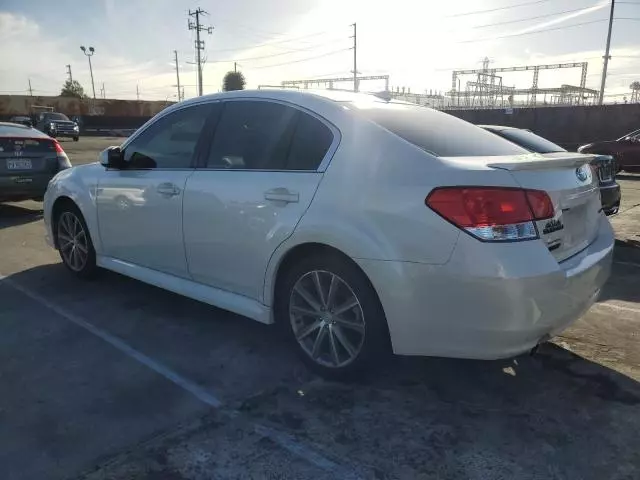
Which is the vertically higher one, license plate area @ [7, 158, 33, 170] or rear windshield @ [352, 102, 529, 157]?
rear windshield @ [352, 102, 529, 157]

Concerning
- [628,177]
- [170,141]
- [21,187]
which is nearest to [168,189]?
[170,141]

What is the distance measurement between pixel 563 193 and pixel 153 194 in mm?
2789

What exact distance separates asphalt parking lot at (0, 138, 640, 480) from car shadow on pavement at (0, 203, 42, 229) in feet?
14.5

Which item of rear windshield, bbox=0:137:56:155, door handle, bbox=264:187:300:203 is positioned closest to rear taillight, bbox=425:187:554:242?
door handle, bbox=264:187:300:203

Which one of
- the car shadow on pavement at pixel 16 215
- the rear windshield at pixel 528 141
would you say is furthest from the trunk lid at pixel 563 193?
the car shadow on pavement at pixel 16 215

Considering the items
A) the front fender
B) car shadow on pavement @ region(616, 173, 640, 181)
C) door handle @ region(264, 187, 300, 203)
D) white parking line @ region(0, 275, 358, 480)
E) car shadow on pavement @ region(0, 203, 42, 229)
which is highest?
door handle @ region(264, 187, 300, 203)

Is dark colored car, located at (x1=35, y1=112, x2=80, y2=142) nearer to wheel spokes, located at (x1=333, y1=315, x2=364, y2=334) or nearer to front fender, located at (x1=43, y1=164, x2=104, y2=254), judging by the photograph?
front fender, located at (x1=43, y1=164, x2=104, y2=254)

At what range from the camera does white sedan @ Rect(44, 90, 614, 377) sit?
258 centimetres

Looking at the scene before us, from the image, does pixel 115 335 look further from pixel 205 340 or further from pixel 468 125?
pixel 468 125

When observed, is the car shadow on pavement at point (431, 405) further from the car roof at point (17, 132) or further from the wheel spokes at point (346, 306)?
the car roof at point (17, 132)

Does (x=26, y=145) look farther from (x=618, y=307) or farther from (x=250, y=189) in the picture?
(x=618, y=307)

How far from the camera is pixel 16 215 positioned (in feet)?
28.8

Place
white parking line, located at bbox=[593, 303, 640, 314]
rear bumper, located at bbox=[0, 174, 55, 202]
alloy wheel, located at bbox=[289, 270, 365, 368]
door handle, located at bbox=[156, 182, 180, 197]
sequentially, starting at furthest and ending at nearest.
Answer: rear bumper, located at bbox=[0, 174, 55, 202] → white parking line, located at bbox=[593, 303, 640, 314] → door handle, located at bbox=[156, 182, 180, 197] → alloy wheel, located at bbox=[289, 270, 365, 368]

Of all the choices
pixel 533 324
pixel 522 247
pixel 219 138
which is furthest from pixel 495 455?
pixel 219 138
